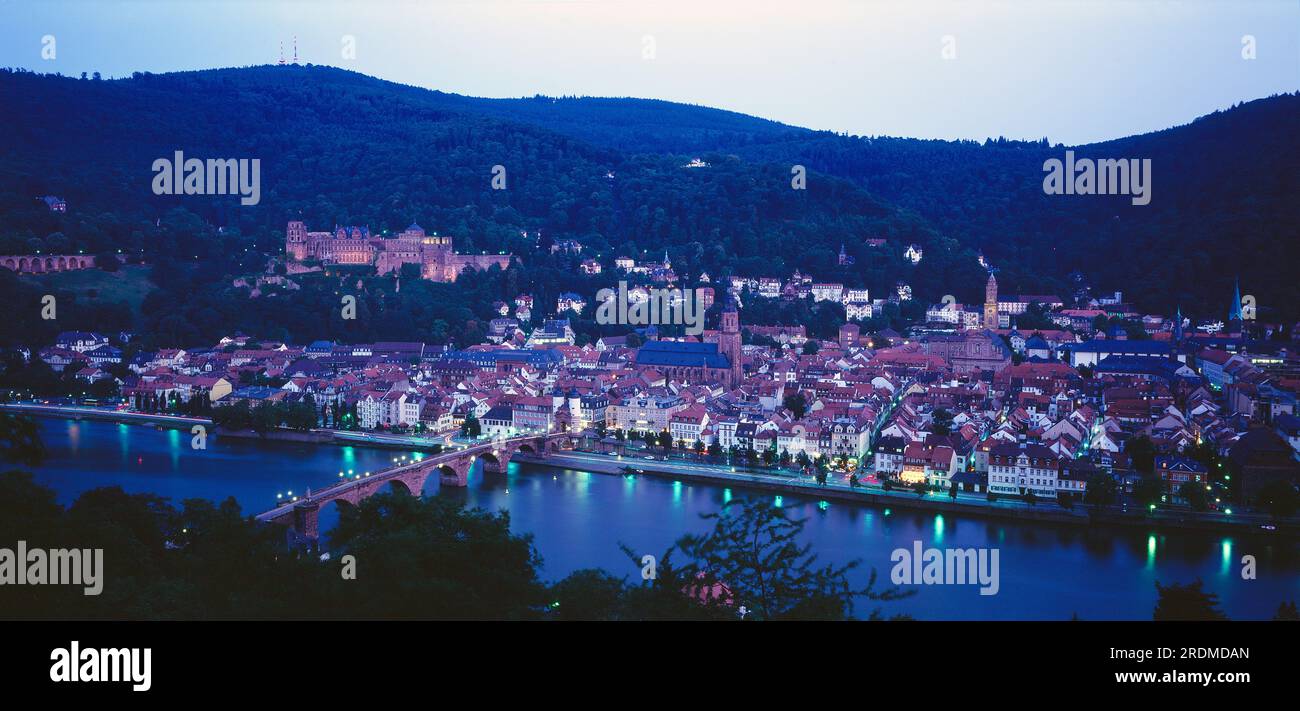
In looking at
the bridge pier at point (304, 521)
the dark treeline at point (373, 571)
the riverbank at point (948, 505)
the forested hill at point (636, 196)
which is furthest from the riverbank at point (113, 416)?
the dark treeline at point (373, 571)

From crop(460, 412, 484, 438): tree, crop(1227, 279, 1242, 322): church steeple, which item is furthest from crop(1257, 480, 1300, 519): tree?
crop(1227, 279, 1242, 322): church steeple

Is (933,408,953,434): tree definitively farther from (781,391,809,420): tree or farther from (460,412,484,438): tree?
(460,412,484,438): tree

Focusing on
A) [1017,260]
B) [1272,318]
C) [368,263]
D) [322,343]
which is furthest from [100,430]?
[1017,260]

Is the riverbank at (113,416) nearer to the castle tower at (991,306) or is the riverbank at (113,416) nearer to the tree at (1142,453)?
the tree at (1142,453)
